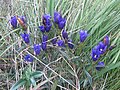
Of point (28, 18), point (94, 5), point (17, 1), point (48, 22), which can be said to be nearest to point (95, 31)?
point (94, 5)

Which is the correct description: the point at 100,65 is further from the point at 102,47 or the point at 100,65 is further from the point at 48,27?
the point at 48,27

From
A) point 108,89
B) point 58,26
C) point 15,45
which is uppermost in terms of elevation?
point 58,26

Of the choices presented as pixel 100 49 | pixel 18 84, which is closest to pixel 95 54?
pixel 100 49

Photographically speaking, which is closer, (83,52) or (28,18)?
(83,52)

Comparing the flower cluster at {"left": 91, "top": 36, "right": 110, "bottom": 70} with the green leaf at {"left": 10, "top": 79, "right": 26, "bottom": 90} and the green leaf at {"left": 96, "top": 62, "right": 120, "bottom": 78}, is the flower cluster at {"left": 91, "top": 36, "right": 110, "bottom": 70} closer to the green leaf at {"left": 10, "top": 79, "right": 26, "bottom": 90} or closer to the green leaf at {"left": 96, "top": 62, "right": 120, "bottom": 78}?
the green leaf at {"left": 96, "top": 62, "right": 120, "bottom": 78}

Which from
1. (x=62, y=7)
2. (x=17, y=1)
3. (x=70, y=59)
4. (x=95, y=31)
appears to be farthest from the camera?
(x=17, y=1)

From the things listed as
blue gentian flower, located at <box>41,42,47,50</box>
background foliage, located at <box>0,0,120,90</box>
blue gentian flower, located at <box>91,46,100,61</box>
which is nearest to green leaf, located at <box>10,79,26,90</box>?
background foliage, located at <box>0,0,120,90</box>

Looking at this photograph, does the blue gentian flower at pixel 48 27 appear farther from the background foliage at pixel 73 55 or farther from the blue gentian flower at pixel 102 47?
the blue gentian flower at pixel 102 47

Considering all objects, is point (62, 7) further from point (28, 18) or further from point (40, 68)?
point (40, 68)
